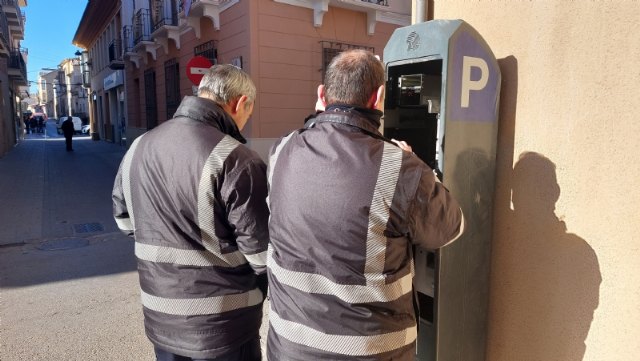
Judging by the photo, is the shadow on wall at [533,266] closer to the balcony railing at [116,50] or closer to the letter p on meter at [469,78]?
the letter p on meter at [469,78]

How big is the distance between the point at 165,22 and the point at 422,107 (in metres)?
12.5

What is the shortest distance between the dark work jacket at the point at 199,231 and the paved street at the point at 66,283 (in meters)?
1.57

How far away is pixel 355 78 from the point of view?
137 centimetres

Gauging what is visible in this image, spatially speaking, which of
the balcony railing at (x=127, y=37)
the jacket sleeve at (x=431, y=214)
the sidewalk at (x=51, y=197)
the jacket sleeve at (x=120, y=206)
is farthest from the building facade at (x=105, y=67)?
the jacket sleeve at (x=431, y=214)

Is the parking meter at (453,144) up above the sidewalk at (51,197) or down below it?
above

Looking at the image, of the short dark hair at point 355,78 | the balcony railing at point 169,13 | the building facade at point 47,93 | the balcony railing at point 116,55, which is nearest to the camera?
the short dark hair at point 355,78

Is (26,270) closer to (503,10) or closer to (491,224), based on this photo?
(491,224)

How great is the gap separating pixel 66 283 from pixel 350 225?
3.99m

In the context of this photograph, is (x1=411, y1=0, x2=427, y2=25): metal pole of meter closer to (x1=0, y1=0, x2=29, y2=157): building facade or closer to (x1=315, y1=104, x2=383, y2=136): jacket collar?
(x1=315, y1=104, x2=383, y2=136): jacket collar

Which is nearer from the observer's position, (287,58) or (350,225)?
(350,225)

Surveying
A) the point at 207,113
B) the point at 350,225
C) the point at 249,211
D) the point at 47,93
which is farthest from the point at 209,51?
the point at 47,93

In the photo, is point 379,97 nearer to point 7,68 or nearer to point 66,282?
point 66,282

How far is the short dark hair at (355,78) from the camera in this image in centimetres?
137

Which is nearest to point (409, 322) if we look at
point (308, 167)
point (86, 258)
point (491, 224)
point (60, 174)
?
point (308, 167)
